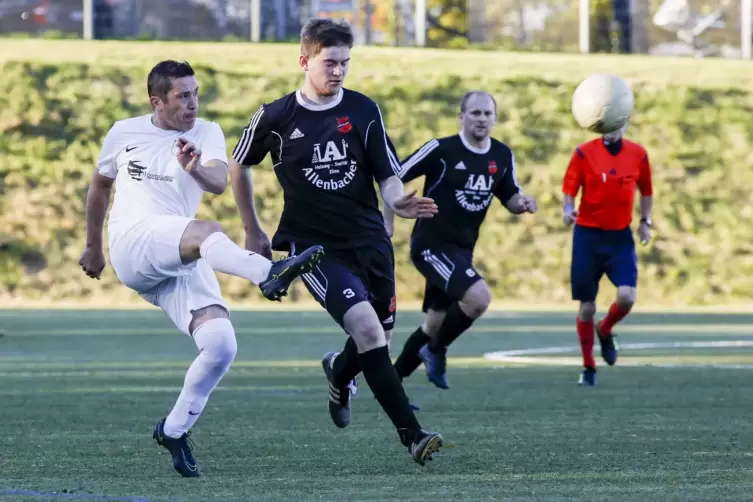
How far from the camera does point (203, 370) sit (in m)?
6.71

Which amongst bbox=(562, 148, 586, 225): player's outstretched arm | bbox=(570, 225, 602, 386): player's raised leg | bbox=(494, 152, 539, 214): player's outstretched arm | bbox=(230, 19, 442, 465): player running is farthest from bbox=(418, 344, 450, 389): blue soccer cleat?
bbox=(230, 19, 442, 465): player running

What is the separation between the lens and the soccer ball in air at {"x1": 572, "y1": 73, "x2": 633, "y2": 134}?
1064 centimetres

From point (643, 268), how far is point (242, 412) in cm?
1597

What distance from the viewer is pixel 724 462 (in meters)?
6.78

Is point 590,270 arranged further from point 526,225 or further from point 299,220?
point 526,225

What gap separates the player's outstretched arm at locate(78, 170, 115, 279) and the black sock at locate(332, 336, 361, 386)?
4.16ft

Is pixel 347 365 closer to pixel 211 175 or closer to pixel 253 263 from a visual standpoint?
pixel 211 175

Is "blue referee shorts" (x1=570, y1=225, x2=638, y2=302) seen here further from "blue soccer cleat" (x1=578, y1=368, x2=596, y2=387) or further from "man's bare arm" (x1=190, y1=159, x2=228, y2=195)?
"man's bare arm" (x1=190, y1=159, x2=228, y2=195)

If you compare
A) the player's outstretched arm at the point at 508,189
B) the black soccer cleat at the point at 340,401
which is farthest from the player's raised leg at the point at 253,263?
the player's outstretched arm at the point at 508,189

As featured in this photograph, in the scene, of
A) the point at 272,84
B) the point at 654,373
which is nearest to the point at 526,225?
the point at 272,84

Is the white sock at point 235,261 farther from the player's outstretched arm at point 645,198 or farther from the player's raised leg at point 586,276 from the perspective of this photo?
the player's outstretched arm at point 645,198

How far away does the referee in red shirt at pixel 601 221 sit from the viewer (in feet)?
38.3

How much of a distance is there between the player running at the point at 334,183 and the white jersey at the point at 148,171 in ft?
1.50

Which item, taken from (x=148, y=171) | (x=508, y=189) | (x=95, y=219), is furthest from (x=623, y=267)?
(x=148, y=171)
